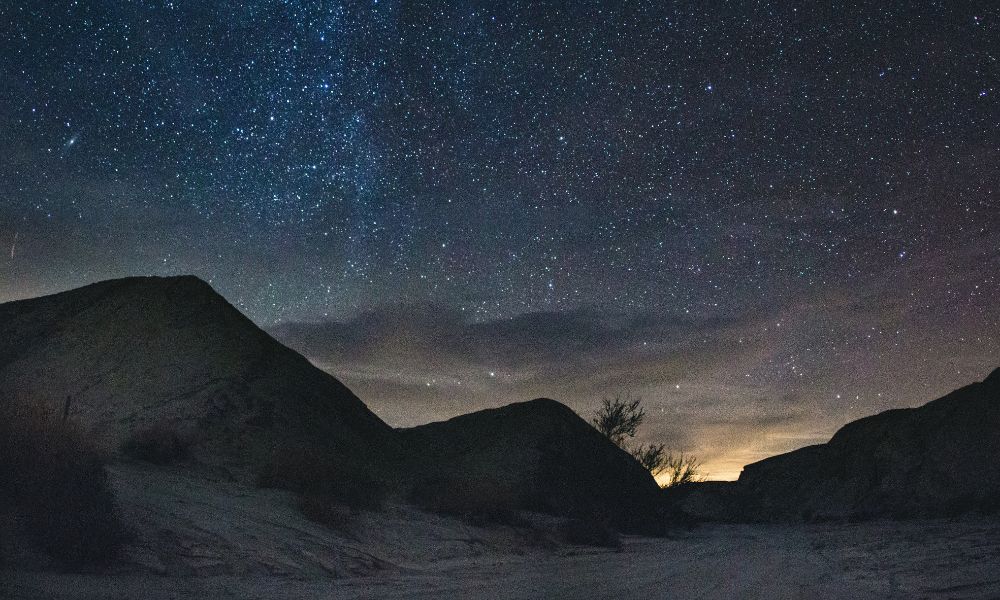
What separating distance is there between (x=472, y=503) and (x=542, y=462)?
8.96 metres

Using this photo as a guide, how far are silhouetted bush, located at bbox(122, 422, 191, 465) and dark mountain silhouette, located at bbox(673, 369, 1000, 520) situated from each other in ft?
106

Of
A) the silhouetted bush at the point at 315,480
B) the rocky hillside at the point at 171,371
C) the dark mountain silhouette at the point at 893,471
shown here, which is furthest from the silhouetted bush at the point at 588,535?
the dark mountain silhouette at the point at 893,471

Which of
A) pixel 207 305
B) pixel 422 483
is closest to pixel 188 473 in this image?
pixel 422 483

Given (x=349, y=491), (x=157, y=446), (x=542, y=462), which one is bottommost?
(x=349, y=491)

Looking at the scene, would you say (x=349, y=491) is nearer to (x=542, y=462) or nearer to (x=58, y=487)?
(x=58, y=487)

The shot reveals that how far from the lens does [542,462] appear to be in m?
29.6

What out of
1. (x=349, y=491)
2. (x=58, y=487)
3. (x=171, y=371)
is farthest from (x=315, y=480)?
(x=171, y=371)

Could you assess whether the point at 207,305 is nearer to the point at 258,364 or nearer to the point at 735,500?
the point at 258,364

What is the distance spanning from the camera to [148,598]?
716 centimetres

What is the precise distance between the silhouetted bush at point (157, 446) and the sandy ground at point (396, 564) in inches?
Answer: 51.4

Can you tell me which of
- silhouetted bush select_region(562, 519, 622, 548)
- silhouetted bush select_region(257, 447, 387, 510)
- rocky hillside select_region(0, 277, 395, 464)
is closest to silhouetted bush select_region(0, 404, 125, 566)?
silhouetted bush select_region(257, 447, 387, 510)

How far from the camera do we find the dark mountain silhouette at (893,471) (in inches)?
1222

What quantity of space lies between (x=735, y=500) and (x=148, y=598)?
50.6 metres

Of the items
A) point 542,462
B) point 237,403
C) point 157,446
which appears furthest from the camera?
point 542,462
